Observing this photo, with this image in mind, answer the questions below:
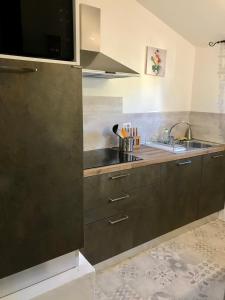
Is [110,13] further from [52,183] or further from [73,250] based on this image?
[73,250]

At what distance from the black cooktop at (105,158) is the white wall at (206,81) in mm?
1412

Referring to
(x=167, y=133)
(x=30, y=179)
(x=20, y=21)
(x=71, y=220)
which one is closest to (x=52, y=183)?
(x=30, y=179)

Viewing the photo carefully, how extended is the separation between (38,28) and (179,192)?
6.52 ft

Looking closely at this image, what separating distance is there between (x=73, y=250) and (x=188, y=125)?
2.55 metres

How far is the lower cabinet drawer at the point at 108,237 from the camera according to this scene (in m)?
1.91

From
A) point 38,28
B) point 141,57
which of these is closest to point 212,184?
point 141,57

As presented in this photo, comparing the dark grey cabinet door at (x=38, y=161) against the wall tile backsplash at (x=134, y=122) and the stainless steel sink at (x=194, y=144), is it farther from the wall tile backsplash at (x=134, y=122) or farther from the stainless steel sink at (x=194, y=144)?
the stainless steel sink at (x=194, y=144)

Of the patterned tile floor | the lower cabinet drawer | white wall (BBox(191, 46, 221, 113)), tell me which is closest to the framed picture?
white wall (BBox(191, 46, 221, 113))

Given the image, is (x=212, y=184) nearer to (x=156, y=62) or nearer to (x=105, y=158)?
(x=105, y=158)

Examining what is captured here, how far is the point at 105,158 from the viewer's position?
2.16 meters

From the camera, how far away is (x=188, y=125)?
3.31 metres

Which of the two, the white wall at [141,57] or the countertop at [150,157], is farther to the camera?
the white wall at [141,57]

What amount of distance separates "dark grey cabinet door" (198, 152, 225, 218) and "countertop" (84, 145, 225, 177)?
0.10 m

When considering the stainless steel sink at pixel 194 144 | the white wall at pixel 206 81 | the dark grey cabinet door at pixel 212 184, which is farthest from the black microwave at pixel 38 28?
the white wall at pixel 206 81
